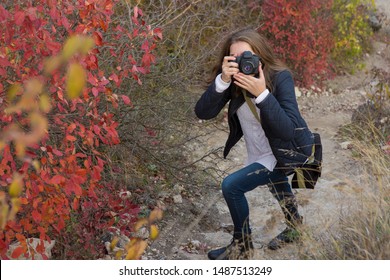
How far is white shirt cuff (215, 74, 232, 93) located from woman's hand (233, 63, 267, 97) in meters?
0.14

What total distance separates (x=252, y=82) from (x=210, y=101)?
1.21ft

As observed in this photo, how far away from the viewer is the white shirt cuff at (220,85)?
389cm

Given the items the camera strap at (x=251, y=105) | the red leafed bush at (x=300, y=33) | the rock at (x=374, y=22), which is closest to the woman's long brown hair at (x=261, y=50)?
the camera strap at (x=251, y=105)

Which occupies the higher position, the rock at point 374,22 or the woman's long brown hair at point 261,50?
the woman's long brown hair at point 261,50

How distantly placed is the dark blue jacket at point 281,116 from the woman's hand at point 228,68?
12 cm

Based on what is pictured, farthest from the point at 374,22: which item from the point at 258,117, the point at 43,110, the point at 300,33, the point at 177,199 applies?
the point at 43,110

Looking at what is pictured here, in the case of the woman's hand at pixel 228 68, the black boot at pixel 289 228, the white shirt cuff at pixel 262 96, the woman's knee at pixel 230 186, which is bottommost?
the black boot at pixel 289 228

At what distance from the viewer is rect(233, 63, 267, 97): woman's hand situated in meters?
3.71

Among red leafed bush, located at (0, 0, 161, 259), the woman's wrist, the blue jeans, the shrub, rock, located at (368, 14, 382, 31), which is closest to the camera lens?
red leafed bush, located at (0, 0, 161, 259)

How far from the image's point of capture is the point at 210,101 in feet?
13.1

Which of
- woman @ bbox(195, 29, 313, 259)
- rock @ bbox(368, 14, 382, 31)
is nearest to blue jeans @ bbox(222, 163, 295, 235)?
woman @ bbox(195, 29, 313, 259)

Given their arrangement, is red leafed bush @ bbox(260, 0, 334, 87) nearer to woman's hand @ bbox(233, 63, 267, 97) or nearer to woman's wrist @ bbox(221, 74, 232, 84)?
woman's wrist @ bbox(221, 74, 232, 84)

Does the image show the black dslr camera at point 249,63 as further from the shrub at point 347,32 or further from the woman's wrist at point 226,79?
the shrub at point 347,32

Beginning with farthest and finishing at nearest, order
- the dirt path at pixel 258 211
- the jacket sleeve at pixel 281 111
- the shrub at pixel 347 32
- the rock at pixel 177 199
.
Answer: the shrub at pixel 347 32 → the rock at pixel 177 199 → the dirt path at pixel 258 211 → the jacket sleeve at pixel 281 111
